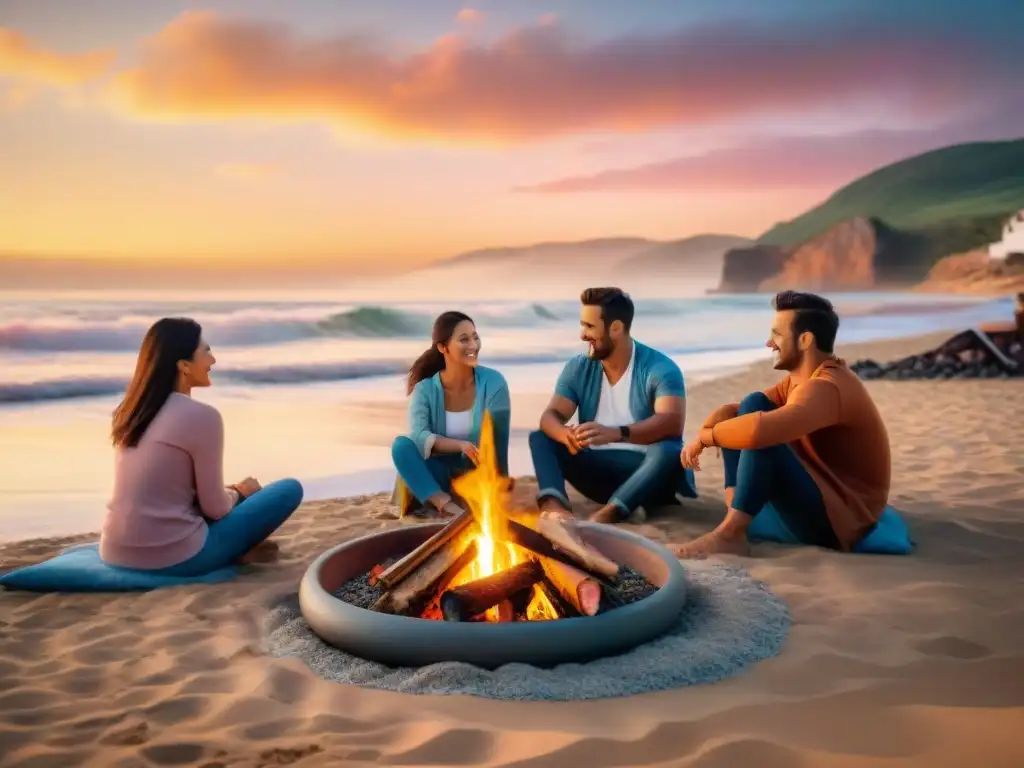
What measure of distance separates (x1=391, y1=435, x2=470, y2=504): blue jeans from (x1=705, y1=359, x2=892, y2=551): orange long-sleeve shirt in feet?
5.12

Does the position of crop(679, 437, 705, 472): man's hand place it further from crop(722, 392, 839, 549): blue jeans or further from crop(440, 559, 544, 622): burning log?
crop(440, 559, 544, 622): burning log

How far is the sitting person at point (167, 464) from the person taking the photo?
11.2 ft

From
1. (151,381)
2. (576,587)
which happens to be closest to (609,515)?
(576,587)

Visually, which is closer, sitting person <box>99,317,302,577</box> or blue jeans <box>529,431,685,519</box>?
sitting person <box>99,317,302,577</box>

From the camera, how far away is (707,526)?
15.0 ft

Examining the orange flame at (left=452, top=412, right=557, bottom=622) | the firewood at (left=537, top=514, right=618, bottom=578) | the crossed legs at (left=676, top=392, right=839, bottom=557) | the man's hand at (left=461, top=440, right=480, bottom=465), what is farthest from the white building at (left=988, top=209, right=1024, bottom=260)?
the orange flame at (left=452, top=412, right=557, bottom=622)

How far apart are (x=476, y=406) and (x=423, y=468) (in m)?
0.47

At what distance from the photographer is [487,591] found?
9.56 feet

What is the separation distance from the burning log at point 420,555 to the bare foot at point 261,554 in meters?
1.07

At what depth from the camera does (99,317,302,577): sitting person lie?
3.42 m

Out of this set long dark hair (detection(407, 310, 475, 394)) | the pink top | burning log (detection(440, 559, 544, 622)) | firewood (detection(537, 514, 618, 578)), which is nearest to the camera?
burning log (detection(440, 559, 544, 622))

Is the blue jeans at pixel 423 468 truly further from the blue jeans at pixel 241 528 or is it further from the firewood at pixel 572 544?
the firewood at pixel 572 544

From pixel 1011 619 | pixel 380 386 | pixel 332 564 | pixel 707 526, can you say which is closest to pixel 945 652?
pixel 1011 619

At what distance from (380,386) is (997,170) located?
28682 mm
